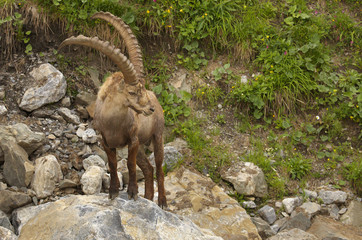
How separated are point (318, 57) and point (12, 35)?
7388 millimetres

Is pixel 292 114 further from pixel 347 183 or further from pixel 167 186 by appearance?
pixel 167 186

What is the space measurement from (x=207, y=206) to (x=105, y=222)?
120 inches

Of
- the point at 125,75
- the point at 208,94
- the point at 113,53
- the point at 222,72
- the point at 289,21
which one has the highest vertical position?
the point at 113,53

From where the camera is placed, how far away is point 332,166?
1002cm

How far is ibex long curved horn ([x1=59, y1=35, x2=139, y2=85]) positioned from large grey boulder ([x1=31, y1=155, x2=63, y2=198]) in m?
3.33

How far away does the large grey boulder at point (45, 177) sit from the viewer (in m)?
8.00

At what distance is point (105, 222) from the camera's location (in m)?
5.57

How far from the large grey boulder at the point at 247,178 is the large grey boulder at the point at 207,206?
1.41ft

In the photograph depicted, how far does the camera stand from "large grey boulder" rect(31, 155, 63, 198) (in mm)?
8002

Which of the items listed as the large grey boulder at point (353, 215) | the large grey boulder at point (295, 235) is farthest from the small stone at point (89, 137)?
the large grey boulder at point (353, 215)

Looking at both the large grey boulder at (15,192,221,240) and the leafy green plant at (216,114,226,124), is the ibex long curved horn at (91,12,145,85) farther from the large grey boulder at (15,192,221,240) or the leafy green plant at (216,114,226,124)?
the leafy green plant at (216,114,226,124)

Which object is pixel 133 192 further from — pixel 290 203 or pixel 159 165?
pixel 290 203

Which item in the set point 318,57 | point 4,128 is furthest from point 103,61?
point 318,57

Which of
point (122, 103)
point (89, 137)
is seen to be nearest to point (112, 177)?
point (122, 103)
